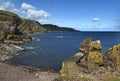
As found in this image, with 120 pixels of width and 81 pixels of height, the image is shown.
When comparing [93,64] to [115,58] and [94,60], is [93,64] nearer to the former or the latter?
[94,60]

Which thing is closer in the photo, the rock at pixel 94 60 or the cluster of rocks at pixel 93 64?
the cluster of rocks at pixel 93 64

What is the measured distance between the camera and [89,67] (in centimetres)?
4341

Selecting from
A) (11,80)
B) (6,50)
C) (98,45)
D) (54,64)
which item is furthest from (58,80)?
(6,50)

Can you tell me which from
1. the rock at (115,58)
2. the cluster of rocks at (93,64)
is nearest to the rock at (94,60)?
the cluster of rocks at (93,64)

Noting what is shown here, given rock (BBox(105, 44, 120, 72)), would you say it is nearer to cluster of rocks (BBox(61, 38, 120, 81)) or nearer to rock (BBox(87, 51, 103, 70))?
cluster of rocks (BBox(61, 38, 120, 81))

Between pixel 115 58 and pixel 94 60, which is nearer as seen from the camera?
pixel 94 60

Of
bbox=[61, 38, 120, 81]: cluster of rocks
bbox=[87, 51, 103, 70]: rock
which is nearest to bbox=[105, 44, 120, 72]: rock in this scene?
bbox=[61, 38, 120, 81]: cluster of rocks

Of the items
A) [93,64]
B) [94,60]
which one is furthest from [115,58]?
[93,64]

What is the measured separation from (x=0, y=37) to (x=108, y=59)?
7860 cm

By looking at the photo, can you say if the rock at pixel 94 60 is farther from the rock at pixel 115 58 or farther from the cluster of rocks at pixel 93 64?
the rock at pixel 115 58

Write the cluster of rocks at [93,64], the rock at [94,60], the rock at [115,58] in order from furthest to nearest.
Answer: the rock at [94,60] < the rock at [115,58] < the cluster of rocks at [93,64]

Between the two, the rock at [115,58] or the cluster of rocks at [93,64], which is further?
the rock at [115,58]

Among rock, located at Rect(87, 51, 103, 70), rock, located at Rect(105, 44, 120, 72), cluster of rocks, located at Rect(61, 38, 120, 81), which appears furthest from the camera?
rock, located at Rect(87, 51, 103, 70)

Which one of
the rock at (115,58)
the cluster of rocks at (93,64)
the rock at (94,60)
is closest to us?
the cluster of rocks at (93,64)
